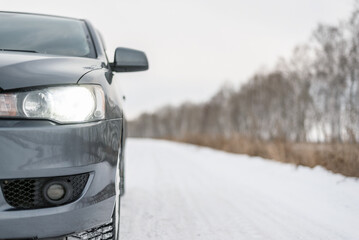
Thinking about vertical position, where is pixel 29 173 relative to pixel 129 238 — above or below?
above

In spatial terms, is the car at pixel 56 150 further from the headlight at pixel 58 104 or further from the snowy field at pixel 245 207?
the snowy field at pixel 245 207

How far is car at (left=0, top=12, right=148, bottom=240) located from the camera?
1682 millimetres

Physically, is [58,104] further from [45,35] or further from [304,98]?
[304,98]

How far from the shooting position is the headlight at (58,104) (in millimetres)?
1769

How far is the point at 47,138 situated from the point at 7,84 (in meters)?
0.35

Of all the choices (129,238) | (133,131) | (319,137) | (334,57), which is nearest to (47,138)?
(129,238)

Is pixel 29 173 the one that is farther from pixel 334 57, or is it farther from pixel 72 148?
pixel 334 57

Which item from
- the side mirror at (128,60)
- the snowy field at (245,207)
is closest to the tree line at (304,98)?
the snowy field at (245,207)

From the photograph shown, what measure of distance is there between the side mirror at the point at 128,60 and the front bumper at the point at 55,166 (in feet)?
3.57

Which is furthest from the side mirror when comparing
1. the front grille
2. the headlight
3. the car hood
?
the front grille

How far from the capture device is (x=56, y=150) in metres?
1.73

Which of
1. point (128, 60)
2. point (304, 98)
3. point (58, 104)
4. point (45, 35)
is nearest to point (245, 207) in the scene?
point (128, 60)

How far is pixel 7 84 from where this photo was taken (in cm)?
179

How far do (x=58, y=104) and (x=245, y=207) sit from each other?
276cm
